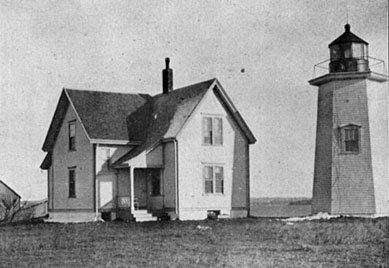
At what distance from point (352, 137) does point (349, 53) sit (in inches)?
124

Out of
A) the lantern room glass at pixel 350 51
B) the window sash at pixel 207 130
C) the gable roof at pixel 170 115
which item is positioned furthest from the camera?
the lantern room glass at pixel 350 51

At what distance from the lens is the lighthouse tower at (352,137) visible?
22734 mm

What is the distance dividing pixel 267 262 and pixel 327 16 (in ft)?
25.3

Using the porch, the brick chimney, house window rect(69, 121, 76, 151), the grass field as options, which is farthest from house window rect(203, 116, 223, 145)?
house window rect(69, 121, 76, 151)

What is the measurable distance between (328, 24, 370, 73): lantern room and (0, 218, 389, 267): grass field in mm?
6806

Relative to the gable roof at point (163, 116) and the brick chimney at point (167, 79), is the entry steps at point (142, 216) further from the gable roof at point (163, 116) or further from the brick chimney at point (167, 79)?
the brick chimney at point (167, 79)

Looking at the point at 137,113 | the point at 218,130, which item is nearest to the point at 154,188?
the point at 218,130

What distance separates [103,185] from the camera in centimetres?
2358

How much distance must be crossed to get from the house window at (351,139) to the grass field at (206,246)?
4528mm

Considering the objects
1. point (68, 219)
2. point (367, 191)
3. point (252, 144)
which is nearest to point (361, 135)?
point (367, 191)

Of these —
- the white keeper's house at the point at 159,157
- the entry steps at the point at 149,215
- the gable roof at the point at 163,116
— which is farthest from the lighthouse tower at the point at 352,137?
the entry steps at the point at 149,215

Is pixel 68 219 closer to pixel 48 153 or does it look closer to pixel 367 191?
pixel 48 153

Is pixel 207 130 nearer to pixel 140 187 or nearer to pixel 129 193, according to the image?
pixel 140 187

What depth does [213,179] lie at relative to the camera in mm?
23453
